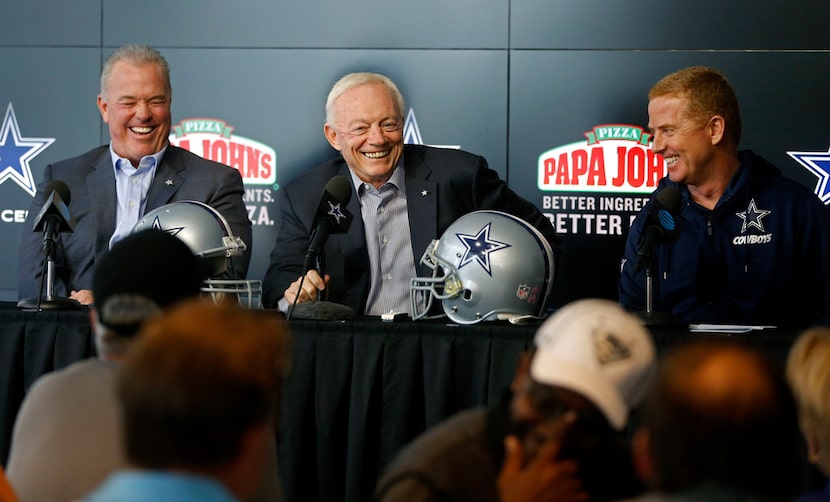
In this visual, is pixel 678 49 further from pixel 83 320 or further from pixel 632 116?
pixel 83 320

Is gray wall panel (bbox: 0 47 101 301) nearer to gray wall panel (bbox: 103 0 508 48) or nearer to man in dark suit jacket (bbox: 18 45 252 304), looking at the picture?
gray wall panel (bbox: 103 0 508 48)

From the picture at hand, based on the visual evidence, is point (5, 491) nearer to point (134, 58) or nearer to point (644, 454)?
point (644, 454)

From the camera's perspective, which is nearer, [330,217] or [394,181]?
[330,217]

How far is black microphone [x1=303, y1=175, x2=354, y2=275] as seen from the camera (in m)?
3.46

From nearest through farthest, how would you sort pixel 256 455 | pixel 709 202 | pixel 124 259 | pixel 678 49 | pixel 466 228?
pixel 256 455, pixel 124 259, pixel 466 228, pixel 709 202, pixel 678 49

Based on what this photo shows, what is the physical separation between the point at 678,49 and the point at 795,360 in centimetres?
323

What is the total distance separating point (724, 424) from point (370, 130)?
2.86 metres

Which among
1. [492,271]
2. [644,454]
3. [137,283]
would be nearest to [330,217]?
[492,271]

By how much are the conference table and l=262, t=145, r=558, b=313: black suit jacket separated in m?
0.71

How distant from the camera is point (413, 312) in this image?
352cm

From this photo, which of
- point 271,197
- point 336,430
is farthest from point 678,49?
point 336,430

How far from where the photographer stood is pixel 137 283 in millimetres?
1920

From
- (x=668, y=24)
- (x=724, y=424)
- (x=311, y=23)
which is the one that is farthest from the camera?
(x=311, y=23)

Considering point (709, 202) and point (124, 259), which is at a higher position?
point (709, 202)
